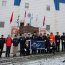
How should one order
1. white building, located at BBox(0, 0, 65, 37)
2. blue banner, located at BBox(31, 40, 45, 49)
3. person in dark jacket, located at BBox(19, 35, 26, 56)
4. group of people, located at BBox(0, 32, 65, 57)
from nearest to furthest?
group of people, located at BBox(0, 32, 65, 57)
person in dark jacket, located at BBox(19, 35, 26, 56)
blue banner, located at BBox(31, 40, 45, 49)
white building, located at BBox(0, 0, 65, 37)

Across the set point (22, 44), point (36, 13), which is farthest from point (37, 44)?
point (36, 13)

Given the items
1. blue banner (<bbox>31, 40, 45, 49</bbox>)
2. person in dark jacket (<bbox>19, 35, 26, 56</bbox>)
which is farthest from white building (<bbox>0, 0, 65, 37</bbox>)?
person in dark jacket (<bbox>19, 35, 26, 56</bbox>)

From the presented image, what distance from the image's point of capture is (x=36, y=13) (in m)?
30.2

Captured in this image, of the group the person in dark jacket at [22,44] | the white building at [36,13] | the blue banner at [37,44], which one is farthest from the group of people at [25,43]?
the white building at [36,13]

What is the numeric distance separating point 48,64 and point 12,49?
21.2 feet

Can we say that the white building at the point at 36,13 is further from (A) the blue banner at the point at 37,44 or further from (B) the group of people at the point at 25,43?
A: (A) the blue banner at the point at 37,44

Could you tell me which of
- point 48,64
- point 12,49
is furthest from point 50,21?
point 48,64

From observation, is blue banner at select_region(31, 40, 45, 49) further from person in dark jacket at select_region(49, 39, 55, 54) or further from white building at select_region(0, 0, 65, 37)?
white building at select_region(0, 0, 65, 37)

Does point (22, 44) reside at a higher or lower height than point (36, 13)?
lower

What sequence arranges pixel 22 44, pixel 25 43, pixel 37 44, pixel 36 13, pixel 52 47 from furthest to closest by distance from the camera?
pixel 36 13 → pixel 52 47 → pixel 37 44 → pixel 25 43 → pixel 22 44

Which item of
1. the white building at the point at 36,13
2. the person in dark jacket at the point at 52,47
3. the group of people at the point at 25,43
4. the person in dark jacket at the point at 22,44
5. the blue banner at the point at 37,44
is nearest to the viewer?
the group of people at the point at 25,43

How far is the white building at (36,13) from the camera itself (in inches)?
1162

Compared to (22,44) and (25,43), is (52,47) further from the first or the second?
(22,44)

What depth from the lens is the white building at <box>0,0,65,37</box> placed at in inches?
1162
